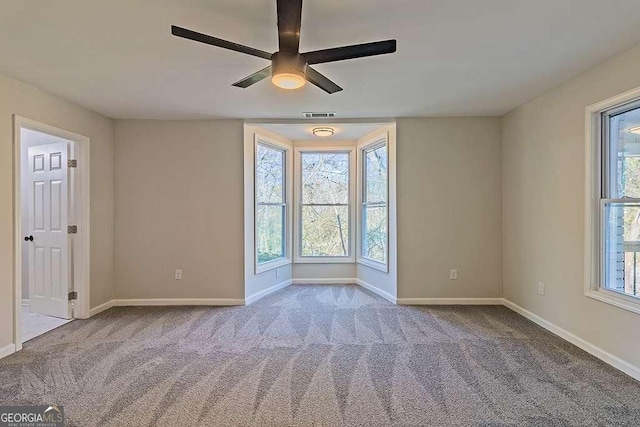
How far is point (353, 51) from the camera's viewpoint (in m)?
2.09

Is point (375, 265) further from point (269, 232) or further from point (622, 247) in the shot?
point (622, 247)

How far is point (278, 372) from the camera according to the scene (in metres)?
2.82

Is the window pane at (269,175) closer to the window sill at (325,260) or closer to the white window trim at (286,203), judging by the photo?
the white window trim at (286,203)

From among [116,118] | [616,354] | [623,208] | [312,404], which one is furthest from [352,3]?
[116,118]

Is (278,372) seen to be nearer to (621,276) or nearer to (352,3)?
(352,3)

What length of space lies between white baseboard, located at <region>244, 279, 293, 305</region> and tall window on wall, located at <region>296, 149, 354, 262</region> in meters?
0.45

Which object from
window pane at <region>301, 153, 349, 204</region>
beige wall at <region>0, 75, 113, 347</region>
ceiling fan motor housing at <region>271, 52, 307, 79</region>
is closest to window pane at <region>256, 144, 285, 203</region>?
window pane at <region>301, 153, 349, 204</region>

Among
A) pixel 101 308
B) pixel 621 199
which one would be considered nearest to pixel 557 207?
pixel 621 199

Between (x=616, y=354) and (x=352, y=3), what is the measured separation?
323 centimetres

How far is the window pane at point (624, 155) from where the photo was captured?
290 cm

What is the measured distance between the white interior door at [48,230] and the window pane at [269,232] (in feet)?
7.46

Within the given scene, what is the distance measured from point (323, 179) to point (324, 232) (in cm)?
86
